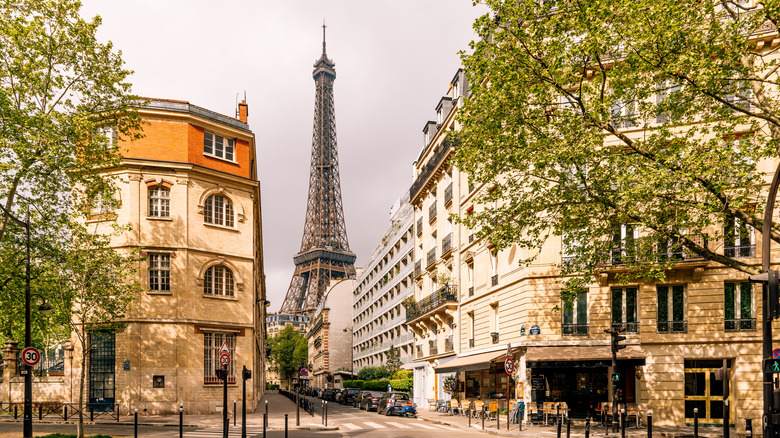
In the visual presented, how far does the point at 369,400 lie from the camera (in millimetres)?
37594

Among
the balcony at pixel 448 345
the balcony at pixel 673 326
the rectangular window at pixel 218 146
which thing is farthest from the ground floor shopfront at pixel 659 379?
the rectangular window at pixel 218 146

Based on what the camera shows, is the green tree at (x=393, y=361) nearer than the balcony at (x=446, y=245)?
No

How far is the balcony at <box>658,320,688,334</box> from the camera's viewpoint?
80.2ft

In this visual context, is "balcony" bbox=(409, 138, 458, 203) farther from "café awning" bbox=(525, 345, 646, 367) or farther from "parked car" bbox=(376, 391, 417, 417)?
"café awning" bbox=(525, 345, 646, 367)

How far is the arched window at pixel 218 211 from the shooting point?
105ft

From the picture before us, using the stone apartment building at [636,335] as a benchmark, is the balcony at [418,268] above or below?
above

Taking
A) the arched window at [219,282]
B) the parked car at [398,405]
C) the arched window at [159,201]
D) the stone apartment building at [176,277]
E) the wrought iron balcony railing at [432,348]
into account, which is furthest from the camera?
the wrought iron balcony railing at [432,348]

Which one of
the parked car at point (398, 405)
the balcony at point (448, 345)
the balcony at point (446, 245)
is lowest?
the parked car at point (398, 405)

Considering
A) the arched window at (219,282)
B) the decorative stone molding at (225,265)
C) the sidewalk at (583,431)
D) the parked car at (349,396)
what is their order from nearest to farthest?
1. the sidewalk at (583,431)
2. the decorative stone molding at (225,265)
3. the arched window at (219,282)
4. the parked car at (349,396)

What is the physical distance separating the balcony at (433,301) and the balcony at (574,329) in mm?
11226

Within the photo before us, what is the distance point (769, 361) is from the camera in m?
12.8

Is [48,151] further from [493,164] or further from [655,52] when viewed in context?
[655,52]

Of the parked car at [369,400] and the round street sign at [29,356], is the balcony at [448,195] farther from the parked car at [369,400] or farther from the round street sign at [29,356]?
the round street sign at [29,356]

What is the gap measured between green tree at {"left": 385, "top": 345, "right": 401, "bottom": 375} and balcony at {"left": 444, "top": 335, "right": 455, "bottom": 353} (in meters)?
24.0
